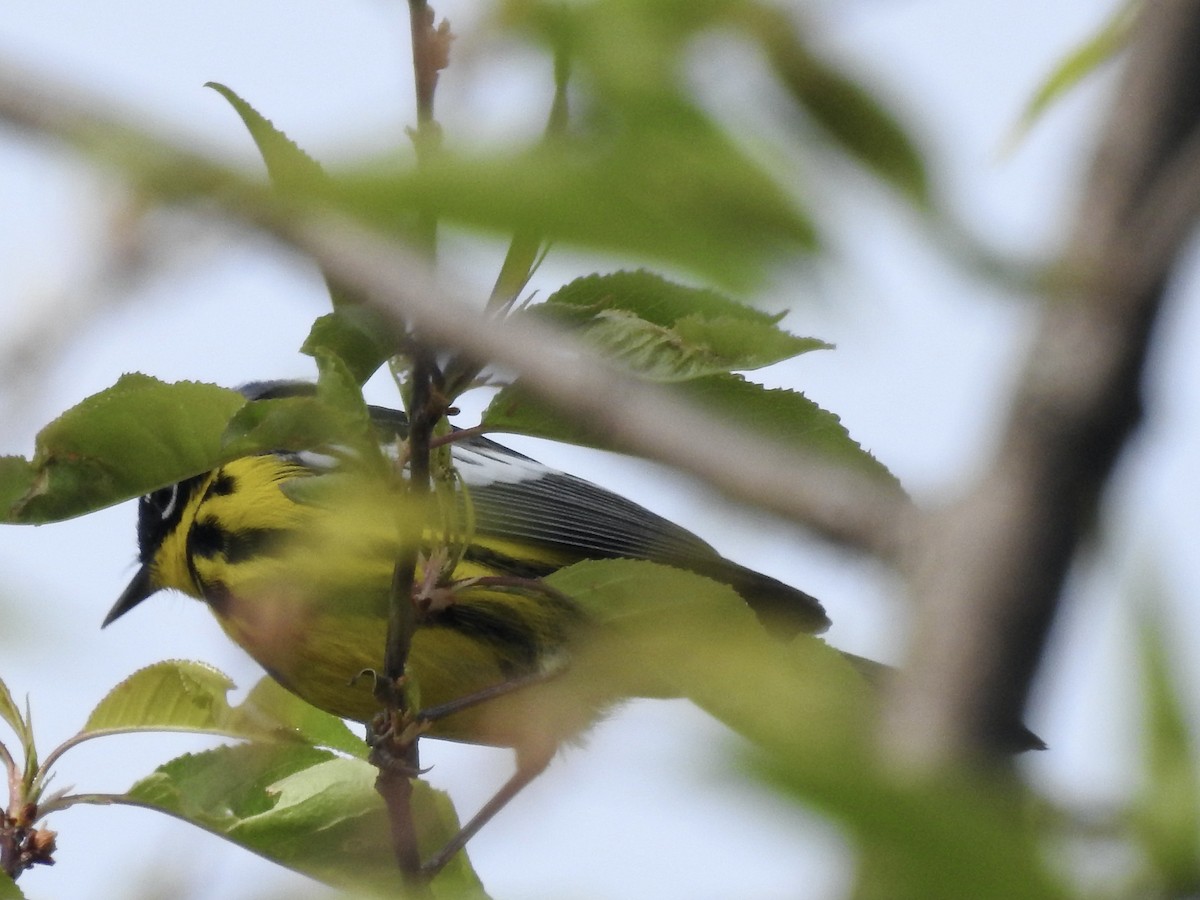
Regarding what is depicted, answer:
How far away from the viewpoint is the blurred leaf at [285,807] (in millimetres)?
2117

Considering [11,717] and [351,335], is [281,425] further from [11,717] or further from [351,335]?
[11,717]

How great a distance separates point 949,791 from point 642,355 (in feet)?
3.38

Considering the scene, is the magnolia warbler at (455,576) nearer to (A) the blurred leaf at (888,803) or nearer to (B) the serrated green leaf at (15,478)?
(B) the serrated green leaf at (15,478)

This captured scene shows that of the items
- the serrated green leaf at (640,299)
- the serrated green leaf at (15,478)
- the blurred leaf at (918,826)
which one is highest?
the serrated green leaf at (640,299)

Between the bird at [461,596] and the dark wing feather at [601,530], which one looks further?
the dark wing feather at [601,530]

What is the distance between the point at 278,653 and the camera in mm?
3291

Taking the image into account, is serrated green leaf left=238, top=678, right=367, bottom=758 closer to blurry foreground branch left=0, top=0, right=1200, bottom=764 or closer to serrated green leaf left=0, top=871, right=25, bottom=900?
serrated green leaf left=0, top=871, right=25, bottom=900

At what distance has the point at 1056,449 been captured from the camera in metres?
0.45

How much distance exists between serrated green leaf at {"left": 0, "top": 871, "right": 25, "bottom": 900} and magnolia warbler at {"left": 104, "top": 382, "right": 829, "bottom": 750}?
1067 millimetres

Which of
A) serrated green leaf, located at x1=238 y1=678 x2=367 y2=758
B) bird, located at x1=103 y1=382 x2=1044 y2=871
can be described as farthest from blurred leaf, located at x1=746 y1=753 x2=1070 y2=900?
serrated green leaf, located at x1=238 y1=678 x2=367 y2=758

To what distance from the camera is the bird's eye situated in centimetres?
433

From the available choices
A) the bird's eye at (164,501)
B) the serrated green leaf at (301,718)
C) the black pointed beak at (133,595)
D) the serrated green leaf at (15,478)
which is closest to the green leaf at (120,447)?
the serrated green leaf at (15,478)

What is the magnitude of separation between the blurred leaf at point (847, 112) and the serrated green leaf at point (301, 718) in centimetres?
182

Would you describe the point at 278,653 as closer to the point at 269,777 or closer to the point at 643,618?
the point at 269,777
